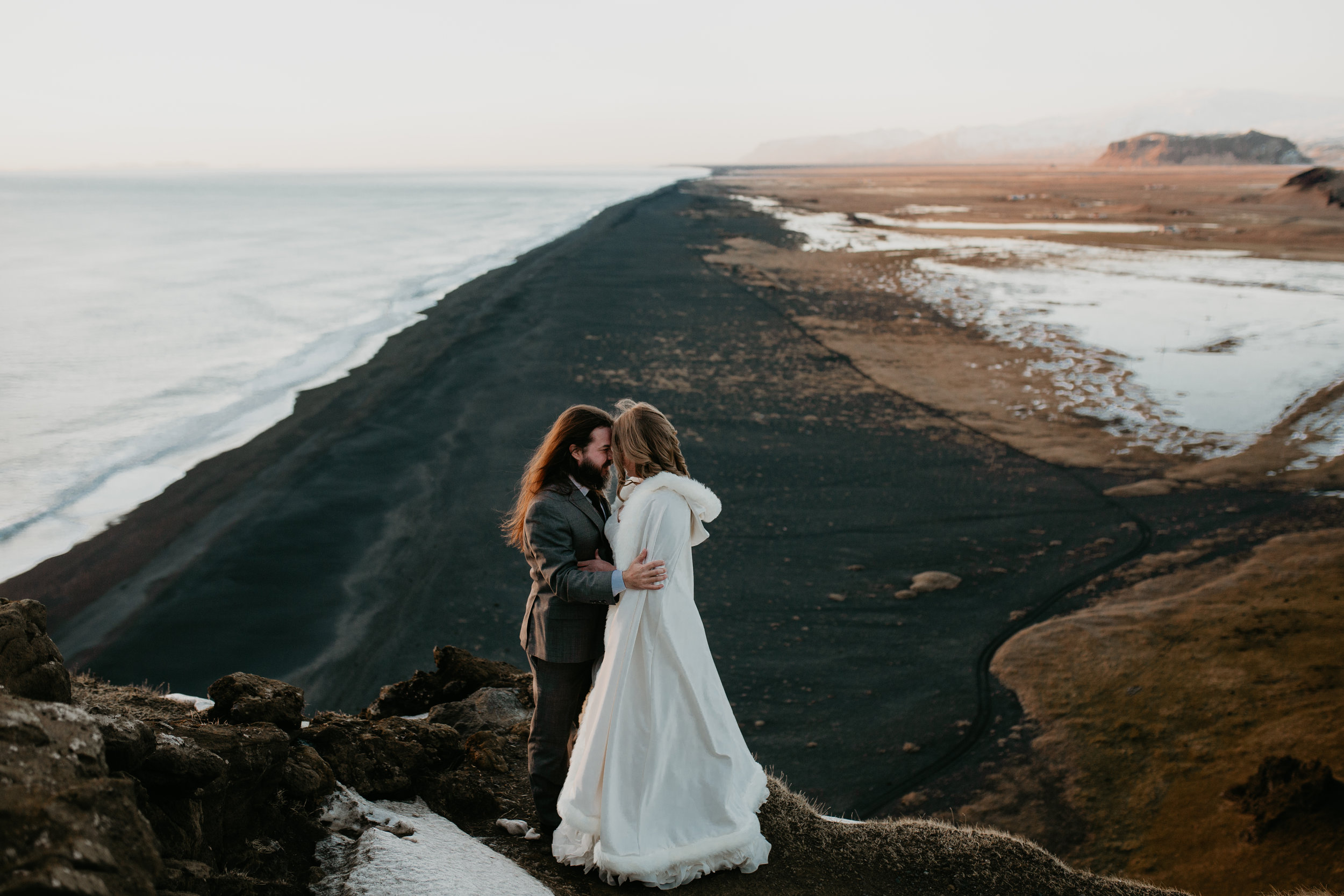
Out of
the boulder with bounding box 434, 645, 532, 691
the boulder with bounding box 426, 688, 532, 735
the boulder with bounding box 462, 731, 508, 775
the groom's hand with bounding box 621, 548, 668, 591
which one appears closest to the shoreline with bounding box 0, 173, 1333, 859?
the boulder with bounding box 434, 645, 532, 691

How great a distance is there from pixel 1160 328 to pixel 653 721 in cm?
1882

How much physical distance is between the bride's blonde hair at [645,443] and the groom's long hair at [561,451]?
131 millimetres

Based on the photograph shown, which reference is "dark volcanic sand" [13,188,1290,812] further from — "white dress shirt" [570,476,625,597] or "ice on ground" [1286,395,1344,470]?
"white dress shirt" [570,476,625,597]

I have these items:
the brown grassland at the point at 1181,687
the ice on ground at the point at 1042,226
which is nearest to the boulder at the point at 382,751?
the brown grassland at the point at 1181,687

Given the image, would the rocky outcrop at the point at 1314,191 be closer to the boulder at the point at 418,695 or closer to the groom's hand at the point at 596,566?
the boulder at the point at 418,695

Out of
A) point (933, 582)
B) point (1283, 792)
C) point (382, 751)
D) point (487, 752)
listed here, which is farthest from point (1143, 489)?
point (382, 751)

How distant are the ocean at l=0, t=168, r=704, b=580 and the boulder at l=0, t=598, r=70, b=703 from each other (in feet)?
21.9

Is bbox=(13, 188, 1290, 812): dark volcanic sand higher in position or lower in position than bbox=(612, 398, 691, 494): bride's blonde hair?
lower

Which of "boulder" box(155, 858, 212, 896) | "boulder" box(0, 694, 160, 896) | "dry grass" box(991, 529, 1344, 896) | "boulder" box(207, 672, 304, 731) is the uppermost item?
"boulder" box(0, 694, 160, 896)

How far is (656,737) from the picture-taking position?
3209 mm

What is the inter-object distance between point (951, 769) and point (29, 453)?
40.9 feet

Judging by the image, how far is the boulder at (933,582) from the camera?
7723 millimetres

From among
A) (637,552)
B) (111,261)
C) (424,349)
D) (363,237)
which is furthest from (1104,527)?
(363,237)

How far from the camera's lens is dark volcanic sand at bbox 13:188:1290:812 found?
21.1 feet
